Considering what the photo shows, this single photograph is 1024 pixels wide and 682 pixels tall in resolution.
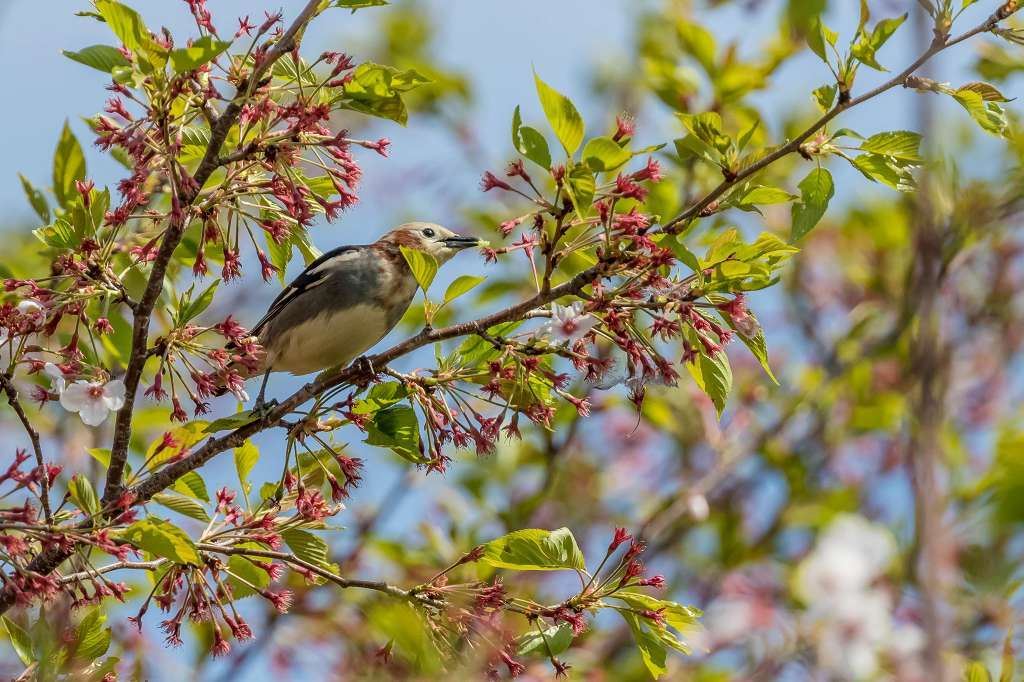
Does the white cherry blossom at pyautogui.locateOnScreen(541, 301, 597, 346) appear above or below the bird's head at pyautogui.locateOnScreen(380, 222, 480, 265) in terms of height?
below

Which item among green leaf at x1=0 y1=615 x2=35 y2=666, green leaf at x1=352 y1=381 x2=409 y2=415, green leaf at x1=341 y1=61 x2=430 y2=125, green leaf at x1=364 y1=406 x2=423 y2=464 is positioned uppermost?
green leaf at x1=341 y1=61 x2=430 y2=125

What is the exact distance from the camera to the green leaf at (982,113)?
3725 mm

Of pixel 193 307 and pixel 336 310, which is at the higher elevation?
pixel 336 310

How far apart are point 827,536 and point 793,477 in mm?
990

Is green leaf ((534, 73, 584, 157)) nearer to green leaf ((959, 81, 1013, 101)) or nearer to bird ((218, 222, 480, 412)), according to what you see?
green leaf ((959, 81, 1013, 101))

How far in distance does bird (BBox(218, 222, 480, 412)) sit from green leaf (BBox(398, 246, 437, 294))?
5.00 ft

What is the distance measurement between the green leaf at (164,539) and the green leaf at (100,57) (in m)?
1.28

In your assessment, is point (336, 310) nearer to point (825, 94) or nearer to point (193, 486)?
point (193, 486)

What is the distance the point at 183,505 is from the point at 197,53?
154 centimetres

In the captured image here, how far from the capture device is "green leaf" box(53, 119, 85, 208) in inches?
192

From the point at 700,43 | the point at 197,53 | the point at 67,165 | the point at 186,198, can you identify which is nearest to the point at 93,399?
the point at 186,198

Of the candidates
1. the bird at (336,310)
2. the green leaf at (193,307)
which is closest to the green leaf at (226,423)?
the green leaf at (193,307)

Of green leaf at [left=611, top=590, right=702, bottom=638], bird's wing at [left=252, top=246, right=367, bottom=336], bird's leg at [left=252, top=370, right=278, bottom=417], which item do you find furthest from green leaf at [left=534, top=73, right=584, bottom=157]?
bird's wing at [left=252, top=246, right=367, bottom=336]

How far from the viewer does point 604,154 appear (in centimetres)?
352
